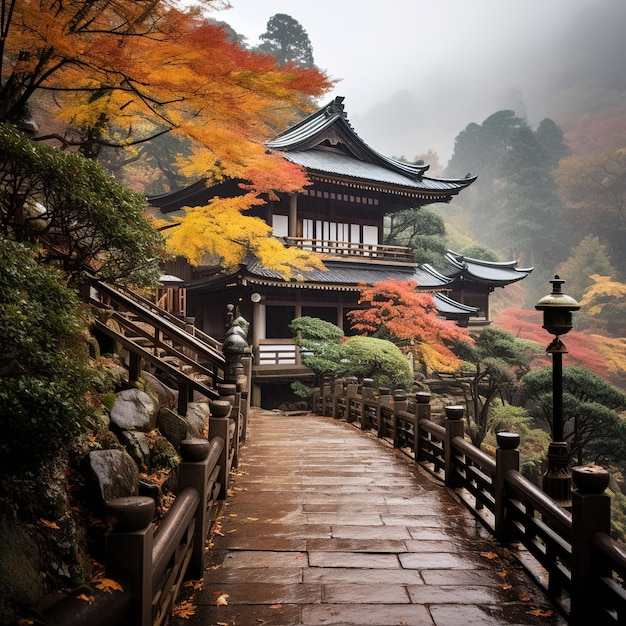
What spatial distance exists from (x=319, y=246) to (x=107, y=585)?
62.5 feet

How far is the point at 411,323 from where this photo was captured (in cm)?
1762

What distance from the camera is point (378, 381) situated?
15.9 meters

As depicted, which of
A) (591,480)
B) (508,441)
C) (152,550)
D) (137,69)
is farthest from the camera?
(137,69)

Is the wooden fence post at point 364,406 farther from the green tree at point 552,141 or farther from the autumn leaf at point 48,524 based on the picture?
the green tree at point 552,141

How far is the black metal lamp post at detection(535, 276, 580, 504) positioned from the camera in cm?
592

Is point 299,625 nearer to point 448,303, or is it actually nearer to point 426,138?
point 448,303

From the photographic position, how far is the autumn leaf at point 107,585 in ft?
6.74

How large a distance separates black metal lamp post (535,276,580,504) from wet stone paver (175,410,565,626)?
1.27 meters

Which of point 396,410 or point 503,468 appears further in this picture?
point 396,410

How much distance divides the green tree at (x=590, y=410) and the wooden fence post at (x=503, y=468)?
12143 millimetres

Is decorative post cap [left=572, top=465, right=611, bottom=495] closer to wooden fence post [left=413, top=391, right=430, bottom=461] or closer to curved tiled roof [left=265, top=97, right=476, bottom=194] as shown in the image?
wooden fence post [left=413, top=391, right=430, bottom=461]

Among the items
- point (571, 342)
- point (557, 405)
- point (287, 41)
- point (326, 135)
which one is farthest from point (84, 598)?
point (287, 41)

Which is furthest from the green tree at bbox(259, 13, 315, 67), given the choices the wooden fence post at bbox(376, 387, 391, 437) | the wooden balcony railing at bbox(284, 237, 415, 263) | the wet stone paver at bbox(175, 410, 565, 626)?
the wet stone paver at bbox(175, 410, 565, 626)

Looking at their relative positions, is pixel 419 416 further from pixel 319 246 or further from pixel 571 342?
pixel 571 342
